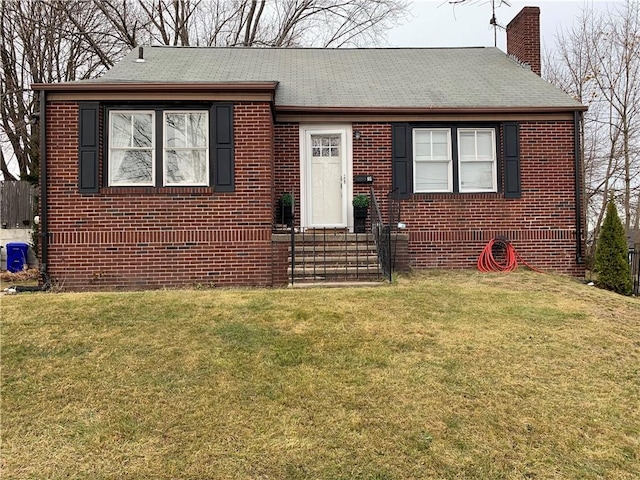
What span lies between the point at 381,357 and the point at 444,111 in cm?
636

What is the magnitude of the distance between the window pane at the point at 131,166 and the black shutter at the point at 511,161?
6.91 metres

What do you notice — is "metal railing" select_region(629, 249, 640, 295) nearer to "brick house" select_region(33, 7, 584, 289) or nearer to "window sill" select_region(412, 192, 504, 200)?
"brick house" select_region(33, 7, 584, 289)

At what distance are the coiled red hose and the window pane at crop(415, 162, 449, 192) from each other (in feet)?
4.98

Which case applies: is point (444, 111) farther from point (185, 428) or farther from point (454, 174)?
point (185, 428)

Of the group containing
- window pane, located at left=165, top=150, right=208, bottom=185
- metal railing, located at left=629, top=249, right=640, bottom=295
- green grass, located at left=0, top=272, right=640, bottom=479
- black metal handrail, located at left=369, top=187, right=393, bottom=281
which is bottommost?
green grass, located at left=0, top=272, right=640, bottom=479

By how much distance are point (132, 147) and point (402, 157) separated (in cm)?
517

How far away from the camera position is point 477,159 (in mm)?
9109

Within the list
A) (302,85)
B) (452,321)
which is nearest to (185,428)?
(452,321)

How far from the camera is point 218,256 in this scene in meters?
7.70

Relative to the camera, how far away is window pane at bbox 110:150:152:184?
7.76 m

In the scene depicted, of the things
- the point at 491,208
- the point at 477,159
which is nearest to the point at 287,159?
the point at 477,159

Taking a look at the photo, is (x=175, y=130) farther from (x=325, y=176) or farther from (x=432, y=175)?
(x=432, y=175)

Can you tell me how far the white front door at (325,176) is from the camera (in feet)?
30.1

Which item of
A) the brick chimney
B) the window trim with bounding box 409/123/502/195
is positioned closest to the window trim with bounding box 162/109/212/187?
the window trim with bounding box 409/123/502/195
